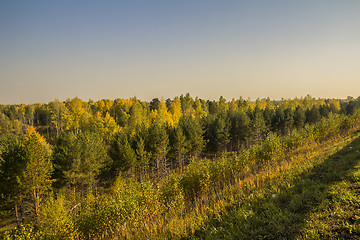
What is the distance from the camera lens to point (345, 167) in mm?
6484

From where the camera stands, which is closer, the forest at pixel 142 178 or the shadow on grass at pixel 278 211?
the shadow on grass at pixel 278 211

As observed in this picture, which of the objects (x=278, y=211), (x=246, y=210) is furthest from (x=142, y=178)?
(x=278, y=211)

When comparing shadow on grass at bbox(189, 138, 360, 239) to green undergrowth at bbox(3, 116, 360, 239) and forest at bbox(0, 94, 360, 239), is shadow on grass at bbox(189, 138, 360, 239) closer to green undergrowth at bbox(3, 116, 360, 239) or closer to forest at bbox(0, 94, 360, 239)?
green undergrowth at bbox(3, 116, 360, 239)

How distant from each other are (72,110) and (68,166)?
33.8 meters

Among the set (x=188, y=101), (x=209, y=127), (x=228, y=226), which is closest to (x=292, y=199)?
(x=228, y=226)

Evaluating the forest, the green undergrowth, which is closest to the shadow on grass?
the green undergrowth

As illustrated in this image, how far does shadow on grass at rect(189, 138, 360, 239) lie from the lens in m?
3.96

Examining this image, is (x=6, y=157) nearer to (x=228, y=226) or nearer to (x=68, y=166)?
(x=68, y=166)

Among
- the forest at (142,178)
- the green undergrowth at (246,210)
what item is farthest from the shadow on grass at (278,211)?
the forest at (142,178)

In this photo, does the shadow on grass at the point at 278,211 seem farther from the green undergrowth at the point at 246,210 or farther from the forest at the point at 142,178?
the forest at the point at 142,178

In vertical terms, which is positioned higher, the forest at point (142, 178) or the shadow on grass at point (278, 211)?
the shadow on grass at point (278, 211)

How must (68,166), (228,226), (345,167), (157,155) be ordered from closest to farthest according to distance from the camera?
1. (228,226)
2. (345,167)
3. (68,166)
4. (157,155)

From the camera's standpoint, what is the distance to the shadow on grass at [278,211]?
3955 mm

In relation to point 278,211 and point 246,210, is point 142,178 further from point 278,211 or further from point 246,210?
point 278,211
